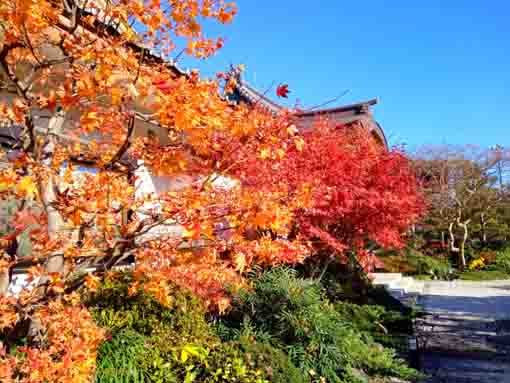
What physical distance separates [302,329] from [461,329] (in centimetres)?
545

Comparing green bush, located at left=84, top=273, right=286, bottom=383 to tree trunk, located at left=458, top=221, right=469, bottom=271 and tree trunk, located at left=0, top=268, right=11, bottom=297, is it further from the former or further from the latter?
tree trunk, located at left=458, top=221, right=469, bottom=271

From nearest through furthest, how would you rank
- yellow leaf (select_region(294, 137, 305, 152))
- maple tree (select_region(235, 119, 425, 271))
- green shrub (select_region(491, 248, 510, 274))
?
1. yellow leaf (select_region(294, 137, 305, 152))
2. maple tree (select_region(235, 119, 425, 271))
3. green shrub (select_region(491, 248, 510, 274))

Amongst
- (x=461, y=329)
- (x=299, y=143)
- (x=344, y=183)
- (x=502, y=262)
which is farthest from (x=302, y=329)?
(x=502, y=262)

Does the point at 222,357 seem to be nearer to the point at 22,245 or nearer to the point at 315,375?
the point at 315,375

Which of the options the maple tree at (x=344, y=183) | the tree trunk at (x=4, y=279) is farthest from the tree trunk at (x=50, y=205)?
the maple tree at (x=344, y=183)

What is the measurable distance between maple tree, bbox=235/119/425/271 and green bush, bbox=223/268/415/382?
129 cm

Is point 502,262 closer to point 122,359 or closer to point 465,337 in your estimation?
point 465,337

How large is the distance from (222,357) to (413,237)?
17493 mm

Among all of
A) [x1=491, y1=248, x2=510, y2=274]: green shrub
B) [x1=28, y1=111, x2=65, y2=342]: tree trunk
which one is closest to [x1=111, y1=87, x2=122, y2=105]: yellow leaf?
[x1=28, y1=111, x2=65, y2=342]: tree trunk

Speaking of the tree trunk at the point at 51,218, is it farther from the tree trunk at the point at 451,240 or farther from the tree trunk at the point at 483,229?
the tree trunk at the point at 483,229

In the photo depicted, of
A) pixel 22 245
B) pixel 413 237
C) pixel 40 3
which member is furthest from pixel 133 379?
pixel 413 237

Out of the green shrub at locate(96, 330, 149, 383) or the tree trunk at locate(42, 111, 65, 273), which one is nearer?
the tree trunk at locate(42, 111, 65, 273)

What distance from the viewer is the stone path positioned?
18.7ft

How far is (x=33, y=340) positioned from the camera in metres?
2.87
